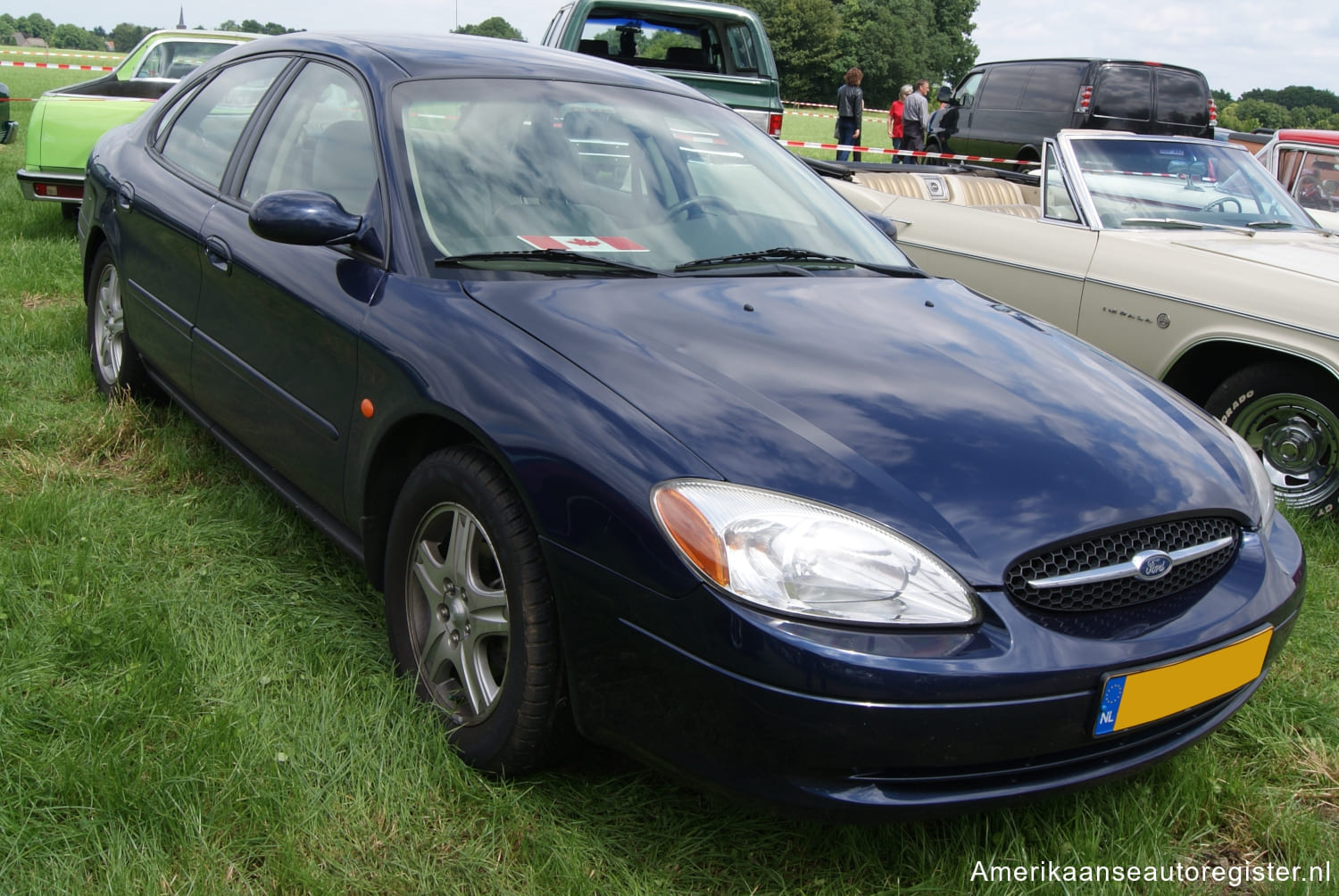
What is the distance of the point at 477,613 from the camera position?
7.39 ft

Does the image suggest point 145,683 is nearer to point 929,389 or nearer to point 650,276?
point 650,276

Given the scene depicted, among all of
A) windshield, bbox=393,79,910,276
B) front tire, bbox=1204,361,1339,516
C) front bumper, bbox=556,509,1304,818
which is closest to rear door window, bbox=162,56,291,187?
windshield, bbox=393,79,910,276

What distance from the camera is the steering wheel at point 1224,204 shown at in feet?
16.6

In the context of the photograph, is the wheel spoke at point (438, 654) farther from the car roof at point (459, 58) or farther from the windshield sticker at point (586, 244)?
the car roof at point (459, 58)

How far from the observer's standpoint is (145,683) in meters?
2.40

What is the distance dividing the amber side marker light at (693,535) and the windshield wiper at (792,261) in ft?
3.23

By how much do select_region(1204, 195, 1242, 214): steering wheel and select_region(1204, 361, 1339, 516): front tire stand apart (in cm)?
123

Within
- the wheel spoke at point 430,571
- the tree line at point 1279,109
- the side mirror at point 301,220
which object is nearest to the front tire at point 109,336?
the side mirror at point 301,220

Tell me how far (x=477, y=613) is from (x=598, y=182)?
1.19 metres

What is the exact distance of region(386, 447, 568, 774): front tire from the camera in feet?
6.79

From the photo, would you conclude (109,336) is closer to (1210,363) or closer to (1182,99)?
(1210,363)

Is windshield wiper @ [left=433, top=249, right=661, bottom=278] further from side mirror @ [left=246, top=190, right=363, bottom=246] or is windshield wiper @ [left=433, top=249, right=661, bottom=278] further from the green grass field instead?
the green grass field

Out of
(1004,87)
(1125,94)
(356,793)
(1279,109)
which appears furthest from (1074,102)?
(1279,109)

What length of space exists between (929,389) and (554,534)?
2.77 feet
